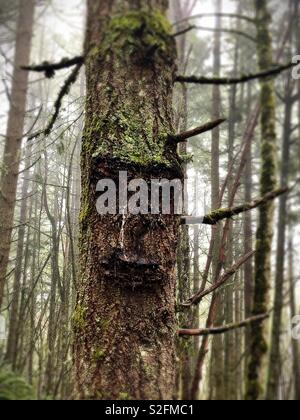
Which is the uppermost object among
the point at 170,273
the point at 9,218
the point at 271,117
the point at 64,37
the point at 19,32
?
the point at 64,37

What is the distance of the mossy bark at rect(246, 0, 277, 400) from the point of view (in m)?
1.01

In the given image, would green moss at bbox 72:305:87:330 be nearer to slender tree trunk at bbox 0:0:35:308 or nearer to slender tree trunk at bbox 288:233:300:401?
slender tree trunk at bbox 288:233:300:401

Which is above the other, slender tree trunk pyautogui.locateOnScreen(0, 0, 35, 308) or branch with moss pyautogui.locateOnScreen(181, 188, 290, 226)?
slender tree trunk pyautogui.locateOnScreen(0, 0, 35, 308)

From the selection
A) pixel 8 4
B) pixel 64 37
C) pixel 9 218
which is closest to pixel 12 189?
pixel 9 218

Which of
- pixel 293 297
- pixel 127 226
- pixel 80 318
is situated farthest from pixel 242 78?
pixel 293 297

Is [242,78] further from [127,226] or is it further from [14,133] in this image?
[14,133]

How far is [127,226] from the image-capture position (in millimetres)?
1389

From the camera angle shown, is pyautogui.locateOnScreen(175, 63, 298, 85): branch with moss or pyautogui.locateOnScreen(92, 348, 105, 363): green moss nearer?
pyautogui.locateOnScreen(175, 63, 298, 85): branch with moss

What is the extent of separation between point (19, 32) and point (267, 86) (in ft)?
22.0

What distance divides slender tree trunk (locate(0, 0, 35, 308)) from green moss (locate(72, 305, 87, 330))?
13.0ft

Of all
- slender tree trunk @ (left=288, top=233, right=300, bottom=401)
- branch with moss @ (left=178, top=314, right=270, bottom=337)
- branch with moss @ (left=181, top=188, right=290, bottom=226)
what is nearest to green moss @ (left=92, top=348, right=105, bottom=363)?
branch with moss @ (left=178, top=314, right=270, bottom=337)

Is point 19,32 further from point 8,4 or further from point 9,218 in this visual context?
point 9,218

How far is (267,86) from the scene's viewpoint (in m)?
1.16

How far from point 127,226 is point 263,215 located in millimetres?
524
